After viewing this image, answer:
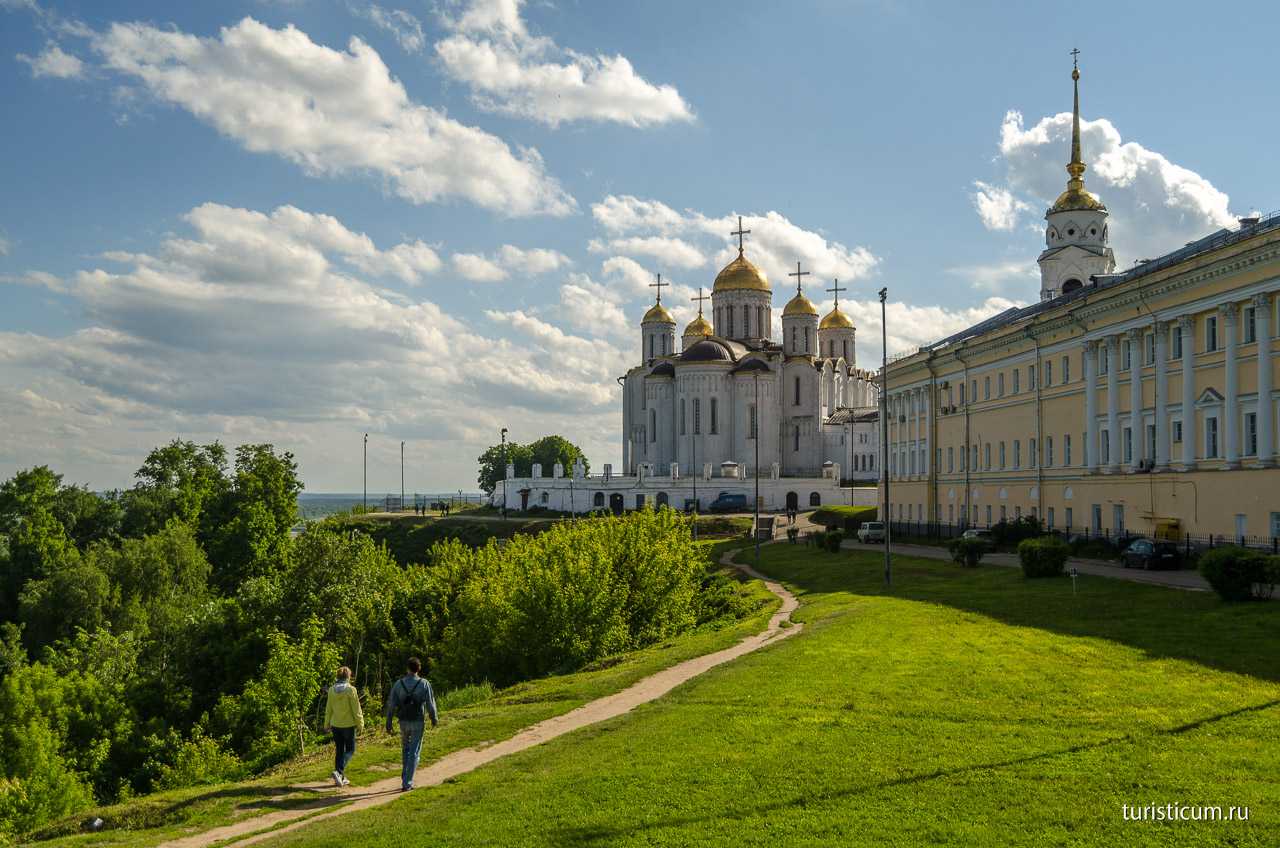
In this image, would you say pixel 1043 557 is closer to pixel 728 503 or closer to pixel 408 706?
pixel 408 706

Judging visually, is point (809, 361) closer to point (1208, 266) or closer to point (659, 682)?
point (1208, 266)

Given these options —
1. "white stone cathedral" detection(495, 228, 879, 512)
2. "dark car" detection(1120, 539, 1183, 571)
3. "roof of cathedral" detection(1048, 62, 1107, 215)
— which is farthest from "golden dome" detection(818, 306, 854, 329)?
"dark car" detection(1120, 539, 1183, 571)

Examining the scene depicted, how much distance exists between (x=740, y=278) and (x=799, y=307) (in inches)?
340

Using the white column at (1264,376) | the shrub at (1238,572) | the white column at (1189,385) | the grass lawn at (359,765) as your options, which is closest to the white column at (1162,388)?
the white column at (1189,385)

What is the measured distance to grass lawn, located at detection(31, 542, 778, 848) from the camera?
14.5 metres

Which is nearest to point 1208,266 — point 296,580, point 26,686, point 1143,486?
point 1143,486

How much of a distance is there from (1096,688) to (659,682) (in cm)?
808

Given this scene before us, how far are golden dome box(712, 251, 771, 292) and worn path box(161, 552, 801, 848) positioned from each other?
88.5 meters

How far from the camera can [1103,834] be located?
10.5m

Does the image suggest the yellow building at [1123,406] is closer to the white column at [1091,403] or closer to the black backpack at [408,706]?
the white column at [1091,403]

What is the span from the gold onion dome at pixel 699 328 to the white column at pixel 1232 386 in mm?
82238

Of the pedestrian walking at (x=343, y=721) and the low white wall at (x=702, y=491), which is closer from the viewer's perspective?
the pedestrian walking at (x=343, y=721)

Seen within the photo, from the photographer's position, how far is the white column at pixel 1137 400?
40312 mm

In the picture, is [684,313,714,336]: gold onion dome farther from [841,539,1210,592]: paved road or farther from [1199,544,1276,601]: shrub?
[1199,544,1276,601]: shrub
